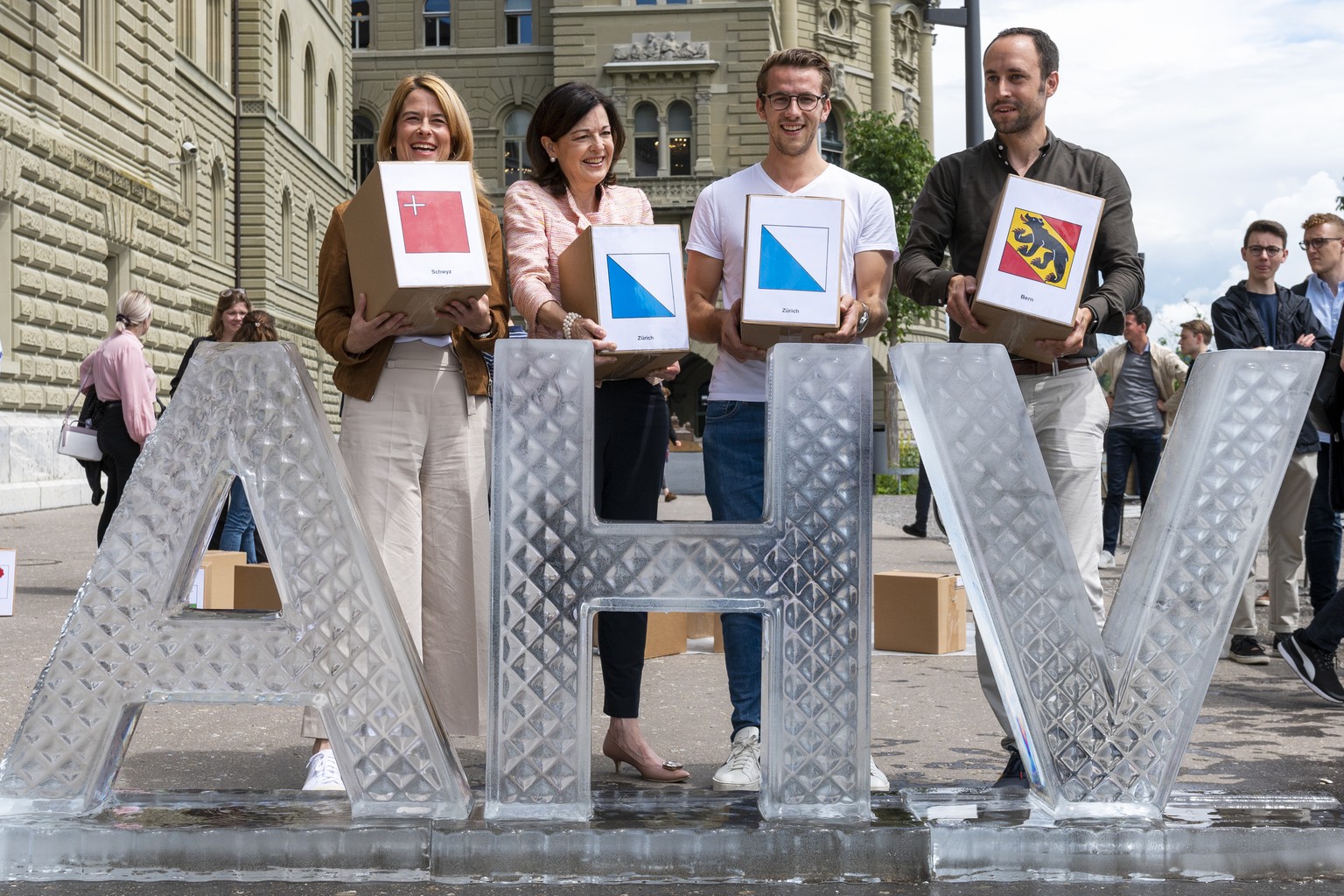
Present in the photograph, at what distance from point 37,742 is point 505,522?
1073mm

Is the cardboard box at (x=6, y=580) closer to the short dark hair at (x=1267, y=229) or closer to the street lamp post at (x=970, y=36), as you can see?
the short dark hair at (x=1267, y=229)

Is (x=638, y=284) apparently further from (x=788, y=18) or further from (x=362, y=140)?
(x=788, y=18)

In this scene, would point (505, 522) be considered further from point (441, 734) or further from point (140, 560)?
point (140, 560)

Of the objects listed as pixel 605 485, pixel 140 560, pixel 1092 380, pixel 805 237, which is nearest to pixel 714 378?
pixel 605 485

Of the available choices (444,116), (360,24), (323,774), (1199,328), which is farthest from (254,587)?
(360,24)

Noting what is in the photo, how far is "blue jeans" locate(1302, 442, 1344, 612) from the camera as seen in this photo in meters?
6.59

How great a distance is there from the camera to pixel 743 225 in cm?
382

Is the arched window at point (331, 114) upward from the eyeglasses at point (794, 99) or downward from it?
upward

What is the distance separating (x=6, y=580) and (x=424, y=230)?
4.85 meters

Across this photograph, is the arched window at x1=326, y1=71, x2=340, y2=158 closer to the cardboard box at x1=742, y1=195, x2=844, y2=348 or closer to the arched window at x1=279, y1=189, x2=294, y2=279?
the arched window at x1=279, y1=189, x2=294, y2=279

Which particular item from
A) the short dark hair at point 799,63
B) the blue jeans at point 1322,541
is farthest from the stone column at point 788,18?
the short dark hair at point 799,63

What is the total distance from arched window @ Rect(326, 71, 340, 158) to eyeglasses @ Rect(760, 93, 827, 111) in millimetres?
34722

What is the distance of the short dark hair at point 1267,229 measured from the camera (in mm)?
6441

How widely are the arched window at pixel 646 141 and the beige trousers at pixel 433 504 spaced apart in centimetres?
3694
